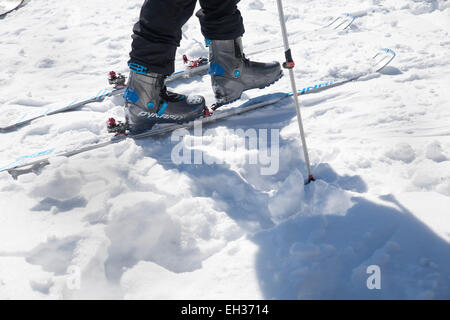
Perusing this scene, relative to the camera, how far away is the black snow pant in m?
1.84

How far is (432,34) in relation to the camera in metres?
3.00

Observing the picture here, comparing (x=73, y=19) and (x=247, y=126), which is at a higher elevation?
(x=73, y=19)

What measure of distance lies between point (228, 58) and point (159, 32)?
0.58 meters

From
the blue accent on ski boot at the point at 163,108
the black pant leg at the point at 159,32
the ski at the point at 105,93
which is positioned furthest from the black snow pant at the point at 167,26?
the ski at the point at 105,93

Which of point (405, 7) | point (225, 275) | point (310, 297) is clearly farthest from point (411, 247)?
point (405, 7)

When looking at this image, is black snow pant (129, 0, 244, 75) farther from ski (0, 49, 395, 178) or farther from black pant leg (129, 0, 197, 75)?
ski (0, 49, 395, 178)

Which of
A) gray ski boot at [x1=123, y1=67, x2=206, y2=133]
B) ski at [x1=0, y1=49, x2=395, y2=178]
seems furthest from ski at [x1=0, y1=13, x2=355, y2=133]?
gray ski boot at [x1=123, y1=67, x2=206, y2=133]

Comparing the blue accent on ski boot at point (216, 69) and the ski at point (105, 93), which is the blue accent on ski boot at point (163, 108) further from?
the ski at point (105, 93)

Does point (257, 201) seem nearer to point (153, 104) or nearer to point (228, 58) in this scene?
point (153, 104)

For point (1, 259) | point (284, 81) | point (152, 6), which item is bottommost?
point (284, 81)

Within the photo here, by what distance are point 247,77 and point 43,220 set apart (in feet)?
5.14

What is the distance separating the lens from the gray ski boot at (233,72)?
2.30m

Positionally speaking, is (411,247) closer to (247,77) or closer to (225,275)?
(225,275)

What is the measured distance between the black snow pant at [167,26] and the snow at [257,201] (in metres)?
0.50
